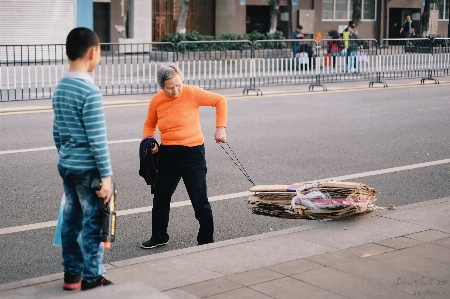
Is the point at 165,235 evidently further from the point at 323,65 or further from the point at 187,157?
the point at 323,65

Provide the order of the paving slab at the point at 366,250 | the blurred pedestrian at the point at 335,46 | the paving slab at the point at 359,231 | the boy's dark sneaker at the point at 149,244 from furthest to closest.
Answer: the blurred pedestrian at the point at 335,46 → the boy's dark sneaker at the point at 149,244 → the paving slab at the point at 359,231 → the paving slab at the point at 366,250

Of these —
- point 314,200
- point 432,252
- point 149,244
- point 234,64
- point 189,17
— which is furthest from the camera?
point 189,17

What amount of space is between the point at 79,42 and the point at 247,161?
5818 mm

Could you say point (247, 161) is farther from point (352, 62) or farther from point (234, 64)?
point (352, 62)

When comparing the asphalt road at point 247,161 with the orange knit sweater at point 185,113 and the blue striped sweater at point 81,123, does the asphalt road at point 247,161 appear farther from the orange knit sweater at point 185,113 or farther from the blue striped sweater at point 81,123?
the blue striped sweater at point 81,123

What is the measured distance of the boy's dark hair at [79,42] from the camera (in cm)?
486

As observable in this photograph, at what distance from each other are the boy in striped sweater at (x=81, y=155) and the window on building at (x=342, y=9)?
37.7 meters

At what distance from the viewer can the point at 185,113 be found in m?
6.62

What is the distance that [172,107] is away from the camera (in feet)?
21.7

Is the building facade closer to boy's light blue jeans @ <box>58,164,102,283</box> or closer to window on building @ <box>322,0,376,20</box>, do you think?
window on building @ <box>322,0,376,20</box>

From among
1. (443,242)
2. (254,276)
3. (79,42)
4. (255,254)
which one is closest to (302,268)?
(254,276)

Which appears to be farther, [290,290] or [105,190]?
[290,290]

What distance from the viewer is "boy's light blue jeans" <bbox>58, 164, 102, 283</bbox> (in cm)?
502

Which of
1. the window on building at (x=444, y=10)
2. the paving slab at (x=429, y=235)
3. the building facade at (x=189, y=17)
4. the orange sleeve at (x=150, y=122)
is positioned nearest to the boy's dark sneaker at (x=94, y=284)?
the orange sleeve at (x=150, y=122)
